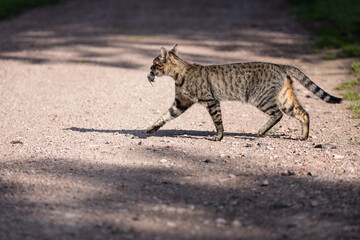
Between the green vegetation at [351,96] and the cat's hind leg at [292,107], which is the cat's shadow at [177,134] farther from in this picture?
the green vegetation at [351,96]

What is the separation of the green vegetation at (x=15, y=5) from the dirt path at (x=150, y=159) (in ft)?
23.3

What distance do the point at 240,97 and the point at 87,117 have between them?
9.60 ft

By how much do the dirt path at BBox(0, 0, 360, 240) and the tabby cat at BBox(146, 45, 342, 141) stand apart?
40 cm

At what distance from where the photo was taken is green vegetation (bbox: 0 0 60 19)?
69.0 ft

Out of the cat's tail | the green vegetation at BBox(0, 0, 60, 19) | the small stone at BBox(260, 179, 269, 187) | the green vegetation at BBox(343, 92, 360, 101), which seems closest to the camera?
the small stone at BBox(260, 179, 269, 187)

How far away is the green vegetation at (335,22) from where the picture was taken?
14.9 meters

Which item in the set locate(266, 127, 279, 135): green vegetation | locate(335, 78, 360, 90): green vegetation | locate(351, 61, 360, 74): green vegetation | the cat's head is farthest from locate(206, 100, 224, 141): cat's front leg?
locate(351, 61, 360, 74): green vegetation

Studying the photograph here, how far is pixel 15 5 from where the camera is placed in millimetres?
22766

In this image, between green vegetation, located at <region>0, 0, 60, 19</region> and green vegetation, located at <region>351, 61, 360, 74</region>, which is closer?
green vegetation, located at <region>351, 61, 360, 74</region>

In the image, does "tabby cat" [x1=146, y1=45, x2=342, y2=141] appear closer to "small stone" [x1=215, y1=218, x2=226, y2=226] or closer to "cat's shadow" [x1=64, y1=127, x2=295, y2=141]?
"cat's shadow" [x1=64, y1=127, x2=295, y2=141]

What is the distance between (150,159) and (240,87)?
6.31 ft

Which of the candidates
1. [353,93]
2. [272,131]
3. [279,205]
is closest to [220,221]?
[279,205]

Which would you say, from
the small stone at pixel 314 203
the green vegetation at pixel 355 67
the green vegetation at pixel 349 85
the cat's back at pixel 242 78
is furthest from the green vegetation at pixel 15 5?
the small stone at pixel 314 203

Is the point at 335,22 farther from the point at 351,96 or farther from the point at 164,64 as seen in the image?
the point at 164,64
